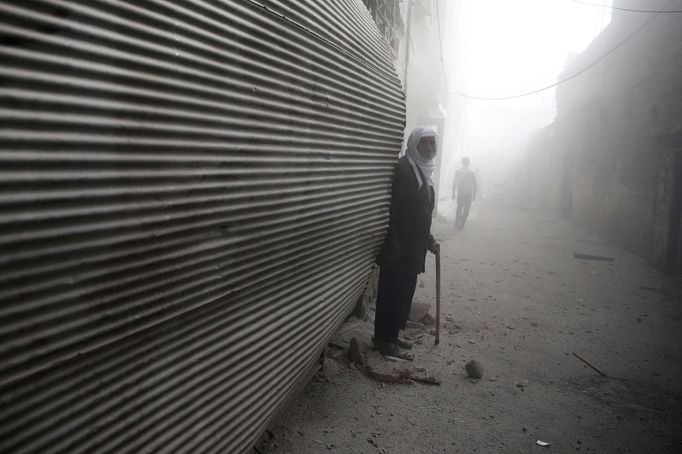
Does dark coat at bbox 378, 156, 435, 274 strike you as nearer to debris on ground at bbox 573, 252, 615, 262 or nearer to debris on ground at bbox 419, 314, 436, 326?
debris on ground at bbox 419, 314, 436, 326

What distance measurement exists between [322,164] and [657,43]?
12.2 metres

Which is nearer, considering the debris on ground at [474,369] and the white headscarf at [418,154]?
the debris on ground at [474,369]

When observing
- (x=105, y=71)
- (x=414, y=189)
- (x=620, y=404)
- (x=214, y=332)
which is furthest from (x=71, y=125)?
(x=620, y=404)

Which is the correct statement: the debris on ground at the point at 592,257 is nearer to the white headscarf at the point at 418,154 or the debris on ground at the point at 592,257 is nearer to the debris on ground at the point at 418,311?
the debris on ground at the point at 418,311

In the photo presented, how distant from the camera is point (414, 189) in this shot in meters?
3.56

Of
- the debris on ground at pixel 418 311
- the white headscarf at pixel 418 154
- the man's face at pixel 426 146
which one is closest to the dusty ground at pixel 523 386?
the debris on ground at pixel 418 311

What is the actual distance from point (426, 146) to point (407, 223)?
28.2 inches

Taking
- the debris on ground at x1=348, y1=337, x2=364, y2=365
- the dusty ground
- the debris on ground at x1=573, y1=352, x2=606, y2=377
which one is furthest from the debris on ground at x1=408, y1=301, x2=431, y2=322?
the debris on ground at x1=573, y1=352, x2=606, y2=377

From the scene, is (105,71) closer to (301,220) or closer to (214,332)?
(214,332)

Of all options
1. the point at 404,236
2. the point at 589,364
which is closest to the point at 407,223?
the point at 404,236

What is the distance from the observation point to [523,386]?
136 inches

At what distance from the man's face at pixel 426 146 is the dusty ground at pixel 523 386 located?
1.88 meters

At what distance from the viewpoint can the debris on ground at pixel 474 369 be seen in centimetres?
352

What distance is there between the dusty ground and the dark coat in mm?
974
